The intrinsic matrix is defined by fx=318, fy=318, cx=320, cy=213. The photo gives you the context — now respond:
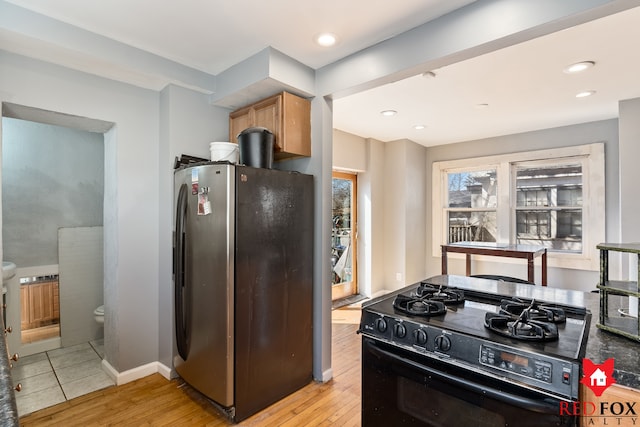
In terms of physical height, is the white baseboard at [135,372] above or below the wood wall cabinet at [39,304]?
below

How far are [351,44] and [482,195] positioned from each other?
3.77 m

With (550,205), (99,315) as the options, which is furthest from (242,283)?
(550,205)

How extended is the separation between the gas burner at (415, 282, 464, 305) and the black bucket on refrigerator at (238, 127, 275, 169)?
1.34 meters

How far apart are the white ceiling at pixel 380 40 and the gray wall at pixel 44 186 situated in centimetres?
170

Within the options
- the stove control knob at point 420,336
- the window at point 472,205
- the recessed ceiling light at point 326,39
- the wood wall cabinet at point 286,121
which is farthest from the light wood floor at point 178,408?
the window at point 472,205

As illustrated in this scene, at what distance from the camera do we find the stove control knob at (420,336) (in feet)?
4.20

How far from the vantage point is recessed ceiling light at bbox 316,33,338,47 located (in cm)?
A: 209

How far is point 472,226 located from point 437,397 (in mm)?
4415

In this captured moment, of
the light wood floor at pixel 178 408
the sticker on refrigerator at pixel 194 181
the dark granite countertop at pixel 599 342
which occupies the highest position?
the sticker on refrigerator at pixel 194 181

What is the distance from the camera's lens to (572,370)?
957 millimetres

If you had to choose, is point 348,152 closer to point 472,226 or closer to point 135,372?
point 472,226

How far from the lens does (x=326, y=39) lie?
6.98 ft

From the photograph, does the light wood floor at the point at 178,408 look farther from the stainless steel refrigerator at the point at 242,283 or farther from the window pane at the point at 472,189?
the window pane at the point at 472,189

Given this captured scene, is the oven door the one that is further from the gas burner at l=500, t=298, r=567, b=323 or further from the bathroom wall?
the bathroom wall
